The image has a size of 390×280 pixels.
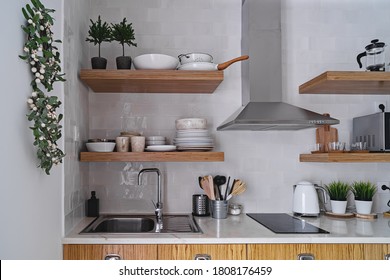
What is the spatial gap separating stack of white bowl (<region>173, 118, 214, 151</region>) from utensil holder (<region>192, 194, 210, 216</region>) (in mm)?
333

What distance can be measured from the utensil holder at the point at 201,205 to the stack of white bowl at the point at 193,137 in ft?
1.09

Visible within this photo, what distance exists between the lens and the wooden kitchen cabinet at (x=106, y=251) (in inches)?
62.1

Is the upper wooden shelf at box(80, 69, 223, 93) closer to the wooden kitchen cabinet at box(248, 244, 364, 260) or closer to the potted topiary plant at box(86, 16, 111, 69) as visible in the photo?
the potted topiary plant at box(86, 16, 111, 69)

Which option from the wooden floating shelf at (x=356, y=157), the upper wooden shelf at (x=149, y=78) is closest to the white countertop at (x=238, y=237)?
the wooden floating shelf at (x=356, y=157)

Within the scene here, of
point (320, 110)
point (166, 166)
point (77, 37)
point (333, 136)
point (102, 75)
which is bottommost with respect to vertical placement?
point (166, 166)

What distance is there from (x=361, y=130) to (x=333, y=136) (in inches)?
6.9

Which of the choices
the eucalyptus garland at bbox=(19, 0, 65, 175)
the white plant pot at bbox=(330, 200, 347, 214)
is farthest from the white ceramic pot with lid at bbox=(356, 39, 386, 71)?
the eucalyptus garland at bbox=(19, 0, 65, 175)

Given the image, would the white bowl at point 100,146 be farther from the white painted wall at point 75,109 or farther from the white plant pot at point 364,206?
the white plant pot at point 364,206

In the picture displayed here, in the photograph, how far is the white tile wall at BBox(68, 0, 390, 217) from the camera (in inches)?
87.5

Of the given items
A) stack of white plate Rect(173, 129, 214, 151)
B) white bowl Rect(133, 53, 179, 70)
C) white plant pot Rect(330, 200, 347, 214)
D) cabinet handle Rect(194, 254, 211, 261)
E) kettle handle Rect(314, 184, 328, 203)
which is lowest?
cabinet handle Rect(194, 254, 211, 261)
